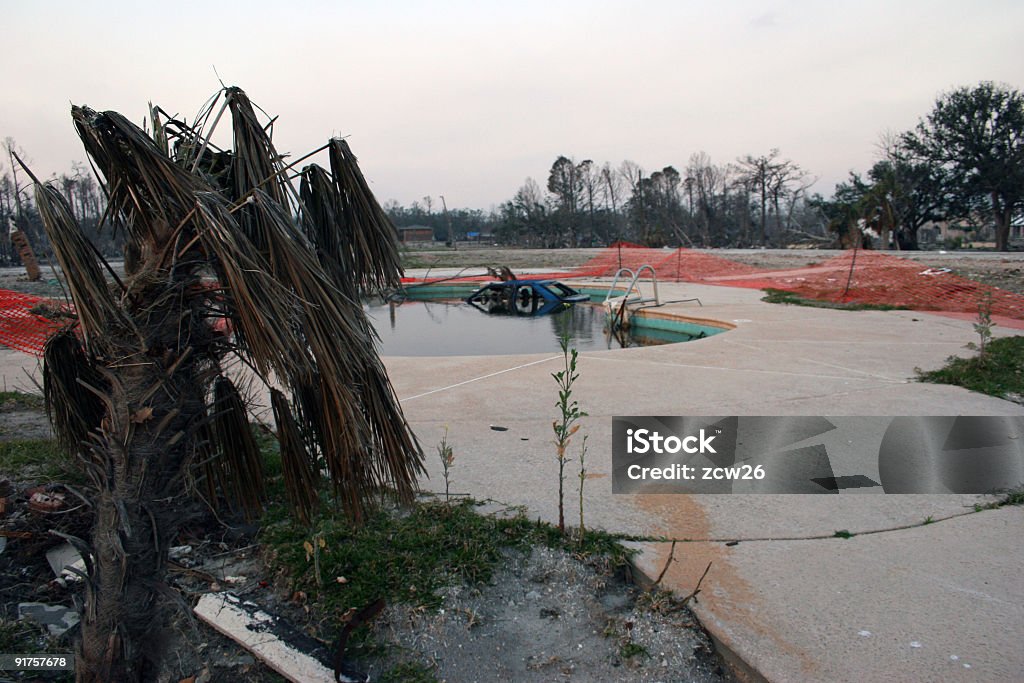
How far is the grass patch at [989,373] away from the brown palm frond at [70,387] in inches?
244

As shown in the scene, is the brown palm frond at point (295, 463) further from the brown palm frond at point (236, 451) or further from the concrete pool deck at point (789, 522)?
the concrete pool deck at point (789, 522)

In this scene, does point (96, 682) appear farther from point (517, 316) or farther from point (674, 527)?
point (517, 316)

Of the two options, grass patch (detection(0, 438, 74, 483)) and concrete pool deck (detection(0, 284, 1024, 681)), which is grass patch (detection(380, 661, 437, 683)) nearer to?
concrete pool deck (detection(0, 284, 1024, 681))

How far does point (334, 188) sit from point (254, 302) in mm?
663

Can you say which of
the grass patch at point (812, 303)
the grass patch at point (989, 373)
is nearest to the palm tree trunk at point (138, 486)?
the grass patch at point (989, 373)

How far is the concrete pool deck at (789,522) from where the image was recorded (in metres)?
2.36

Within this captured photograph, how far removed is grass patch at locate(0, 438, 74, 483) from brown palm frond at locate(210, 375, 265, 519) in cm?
170

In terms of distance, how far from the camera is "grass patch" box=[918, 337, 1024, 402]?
5600mm

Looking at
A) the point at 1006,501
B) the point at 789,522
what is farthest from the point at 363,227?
the point at 1006,501

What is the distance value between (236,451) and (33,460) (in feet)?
8.30

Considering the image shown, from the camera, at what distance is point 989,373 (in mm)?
6008

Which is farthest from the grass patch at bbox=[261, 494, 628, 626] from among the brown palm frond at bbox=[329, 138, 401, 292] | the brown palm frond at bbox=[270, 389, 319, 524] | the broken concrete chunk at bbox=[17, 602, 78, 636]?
the brown palm frond at bbox=[329, 138, 401, 292]

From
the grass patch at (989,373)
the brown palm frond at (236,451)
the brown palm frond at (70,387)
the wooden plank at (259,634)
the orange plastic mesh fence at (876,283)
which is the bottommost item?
the wooden plank at (259,634)

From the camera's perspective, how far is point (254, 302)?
1.67 meters
